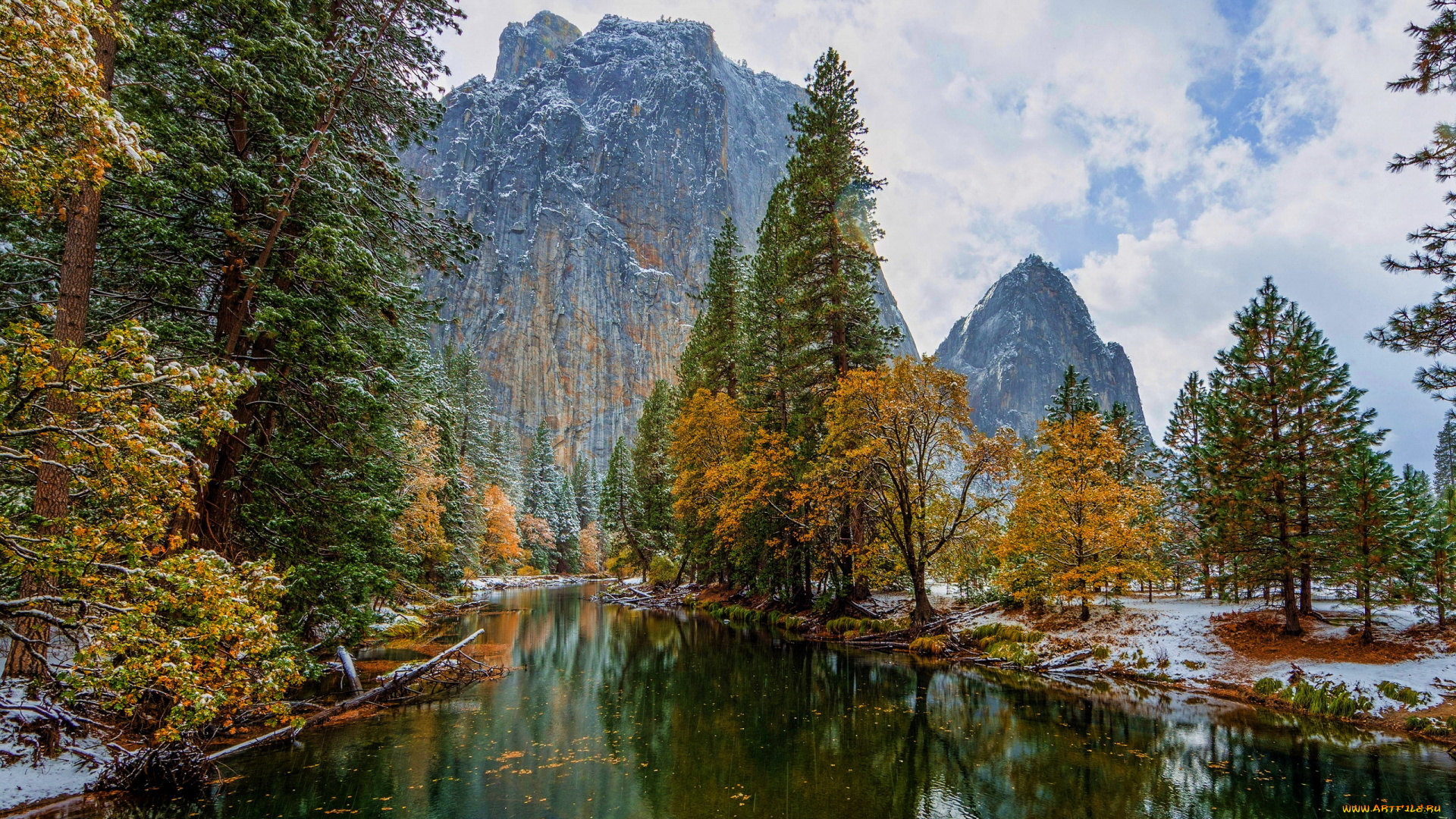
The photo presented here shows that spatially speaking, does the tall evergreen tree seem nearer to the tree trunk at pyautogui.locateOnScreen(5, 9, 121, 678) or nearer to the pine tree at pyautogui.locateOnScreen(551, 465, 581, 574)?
the tree trunk at pyautogui.locateOnScreen(5, 9, 121, 678)

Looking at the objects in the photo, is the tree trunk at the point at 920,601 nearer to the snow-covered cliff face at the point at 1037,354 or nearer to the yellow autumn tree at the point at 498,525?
the yellow autumn tree at the point at 498,525

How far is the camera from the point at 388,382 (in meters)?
9.97

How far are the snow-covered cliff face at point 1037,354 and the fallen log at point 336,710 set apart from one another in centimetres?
16019

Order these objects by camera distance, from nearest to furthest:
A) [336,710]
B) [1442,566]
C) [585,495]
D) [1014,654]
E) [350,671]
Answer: [336,710] < [350,671] < [1442,566] < [1014,654] < [585,495]

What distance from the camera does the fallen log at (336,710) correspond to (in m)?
8.54

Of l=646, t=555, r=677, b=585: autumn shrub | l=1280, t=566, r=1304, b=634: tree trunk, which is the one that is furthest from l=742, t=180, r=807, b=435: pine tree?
l=646, t=555, r=677, b=585: autumn shrub

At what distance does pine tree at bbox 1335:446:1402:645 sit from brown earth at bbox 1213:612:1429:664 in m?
0.33

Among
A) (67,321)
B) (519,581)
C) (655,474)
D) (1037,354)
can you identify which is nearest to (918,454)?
(67,321)

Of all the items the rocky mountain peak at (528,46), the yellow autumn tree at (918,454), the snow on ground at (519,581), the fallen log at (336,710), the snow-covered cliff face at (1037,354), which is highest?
the rocky mountain peak at (528,46)

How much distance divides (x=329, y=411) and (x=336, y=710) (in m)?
5.81

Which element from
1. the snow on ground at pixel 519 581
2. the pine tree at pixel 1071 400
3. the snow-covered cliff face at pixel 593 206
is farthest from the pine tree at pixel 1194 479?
the snow-covered cliff face at pixel 593 206

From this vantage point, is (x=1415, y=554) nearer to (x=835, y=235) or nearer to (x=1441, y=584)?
(x=1441, y=584)

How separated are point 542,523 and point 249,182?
53.0 m

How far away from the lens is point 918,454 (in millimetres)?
19266
